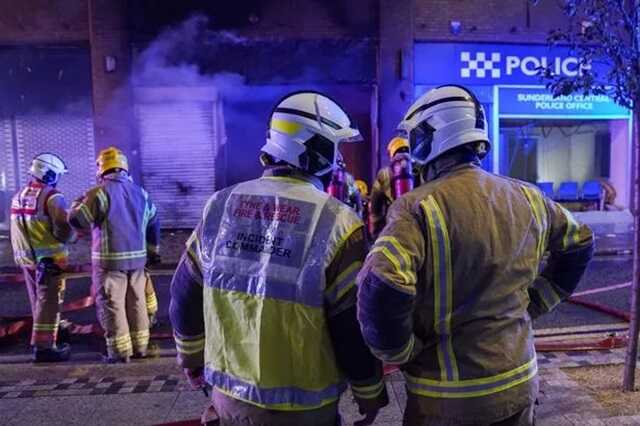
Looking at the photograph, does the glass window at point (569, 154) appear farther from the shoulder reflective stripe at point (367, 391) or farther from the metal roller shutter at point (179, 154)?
the shoulder reflective stripe at point (367, 391)

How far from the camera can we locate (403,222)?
204cm

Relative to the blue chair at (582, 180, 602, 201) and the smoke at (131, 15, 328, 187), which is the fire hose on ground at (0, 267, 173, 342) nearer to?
the smoke at (131, 15, 328, 187)

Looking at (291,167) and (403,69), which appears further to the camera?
(403,69)

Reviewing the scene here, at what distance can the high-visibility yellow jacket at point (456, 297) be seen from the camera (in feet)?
6.48

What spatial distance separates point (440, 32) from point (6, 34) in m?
9.05

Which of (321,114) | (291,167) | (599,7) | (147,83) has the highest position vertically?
(147,83)

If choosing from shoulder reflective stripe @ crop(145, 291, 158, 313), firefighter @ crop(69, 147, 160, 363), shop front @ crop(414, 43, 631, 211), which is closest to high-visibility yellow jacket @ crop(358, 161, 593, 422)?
firefighter @ crop(69, 147, 160, 363)

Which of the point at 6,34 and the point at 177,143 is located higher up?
the point at 6,34

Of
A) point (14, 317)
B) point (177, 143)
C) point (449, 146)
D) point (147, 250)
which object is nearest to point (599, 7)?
point (449, 146)

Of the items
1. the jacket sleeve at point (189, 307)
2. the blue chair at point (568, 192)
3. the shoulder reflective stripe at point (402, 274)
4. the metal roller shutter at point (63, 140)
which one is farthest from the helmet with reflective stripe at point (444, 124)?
the blue chair at point (568, 192)

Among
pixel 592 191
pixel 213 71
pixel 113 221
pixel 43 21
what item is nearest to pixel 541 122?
pixel 592 191

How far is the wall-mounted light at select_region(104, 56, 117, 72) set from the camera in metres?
12.2

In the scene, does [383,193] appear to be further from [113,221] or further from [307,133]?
[307,133]

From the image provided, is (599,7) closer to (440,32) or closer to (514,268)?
(514,268)
